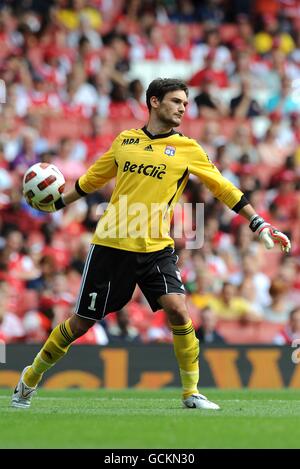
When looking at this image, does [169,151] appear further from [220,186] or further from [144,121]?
[144,121]

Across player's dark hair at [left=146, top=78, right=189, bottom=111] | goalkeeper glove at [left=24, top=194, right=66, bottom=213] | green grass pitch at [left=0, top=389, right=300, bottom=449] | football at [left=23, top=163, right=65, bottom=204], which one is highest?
player's dark hair at [left=146, top=78, right=189, bottom=111]

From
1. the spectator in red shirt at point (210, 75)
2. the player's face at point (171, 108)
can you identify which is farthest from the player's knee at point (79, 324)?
the spectator in red shirt at point (210, 75)

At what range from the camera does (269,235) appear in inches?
340

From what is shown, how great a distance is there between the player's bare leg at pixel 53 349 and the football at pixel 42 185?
1.03 m

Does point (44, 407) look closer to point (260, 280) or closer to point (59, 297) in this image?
point (59, 297)

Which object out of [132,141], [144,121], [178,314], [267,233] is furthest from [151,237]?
[144,121]

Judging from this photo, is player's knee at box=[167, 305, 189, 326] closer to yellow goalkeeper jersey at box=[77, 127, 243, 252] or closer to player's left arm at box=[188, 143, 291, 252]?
yellow goalkeeper jersey at box=[77, 127, 243, 252]

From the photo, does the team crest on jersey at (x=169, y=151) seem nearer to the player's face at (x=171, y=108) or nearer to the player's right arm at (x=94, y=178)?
the player's face at (x=171, y=108)

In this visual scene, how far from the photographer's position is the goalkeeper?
8.70 metres

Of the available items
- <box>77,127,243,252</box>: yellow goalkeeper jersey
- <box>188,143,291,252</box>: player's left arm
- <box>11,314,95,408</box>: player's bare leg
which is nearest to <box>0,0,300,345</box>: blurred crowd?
<box>11,314,95,408</box>: player's bare leg

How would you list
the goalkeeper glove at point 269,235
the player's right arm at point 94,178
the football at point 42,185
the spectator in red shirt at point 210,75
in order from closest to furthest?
the goalkeeper glove at point 269,235
the player's right arm at point 94,178
the football at point 42,185
the spectator in red shirt at point 210,75

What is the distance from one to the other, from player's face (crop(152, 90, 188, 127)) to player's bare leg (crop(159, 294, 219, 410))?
133 cm

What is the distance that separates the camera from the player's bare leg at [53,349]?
A: 8.75 meters

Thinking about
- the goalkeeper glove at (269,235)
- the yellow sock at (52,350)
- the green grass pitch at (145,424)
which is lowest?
the green grass pitch at (145,424)
